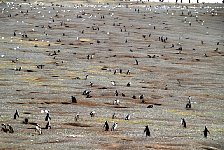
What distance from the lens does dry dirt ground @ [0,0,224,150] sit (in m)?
15.3

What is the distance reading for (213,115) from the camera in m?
19.6

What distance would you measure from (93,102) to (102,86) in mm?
3516

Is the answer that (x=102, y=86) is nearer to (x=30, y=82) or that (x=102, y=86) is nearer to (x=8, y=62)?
(x=30, y=82)

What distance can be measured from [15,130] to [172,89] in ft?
35.7

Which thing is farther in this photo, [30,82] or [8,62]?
[8,62]

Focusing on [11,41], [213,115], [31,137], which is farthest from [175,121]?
[11,41]

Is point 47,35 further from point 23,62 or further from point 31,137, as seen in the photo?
point 31,137

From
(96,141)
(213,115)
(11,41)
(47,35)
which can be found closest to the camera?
(96,141)

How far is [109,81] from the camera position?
84.9 ft

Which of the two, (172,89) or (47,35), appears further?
(47,35)

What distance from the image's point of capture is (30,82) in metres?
24.5


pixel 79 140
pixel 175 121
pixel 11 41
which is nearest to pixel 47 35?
pixel 11 41

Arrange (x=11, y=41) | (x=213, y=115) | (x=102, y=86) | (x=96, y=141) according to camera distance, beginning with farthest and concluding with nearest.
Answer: (x=11, y=41) < (x=102, y=86) < (x=213, y=115) < (x=96, y=141)

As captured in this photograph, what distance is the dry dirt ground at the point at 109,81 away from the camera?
1530cm
